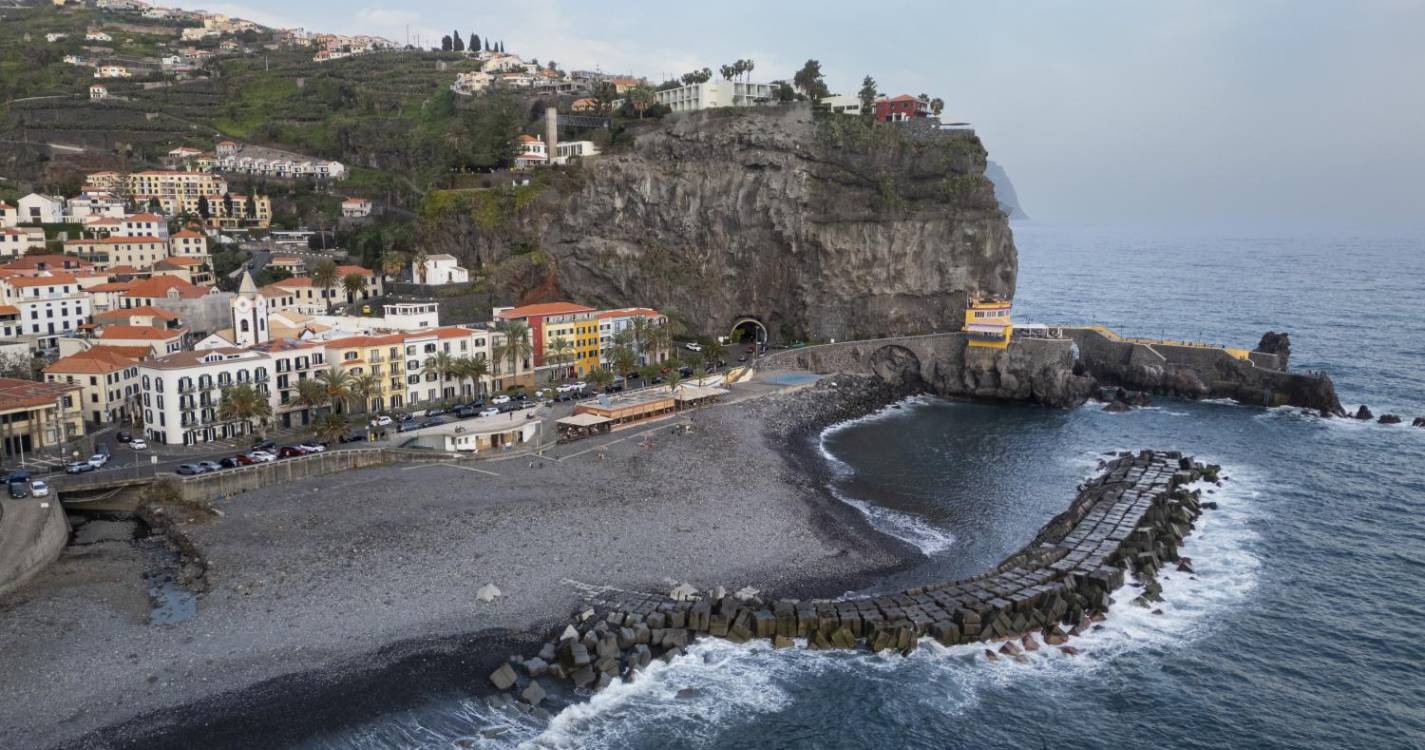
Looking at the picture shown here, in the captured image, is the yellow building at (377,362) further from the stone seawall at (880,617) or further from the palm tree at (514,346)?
the stone seawall at (880,617)

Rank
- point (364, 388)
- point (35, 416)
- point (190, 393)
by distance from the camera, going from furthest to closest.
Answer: point (364, 388) < point (190, 393) < point (35, 416)

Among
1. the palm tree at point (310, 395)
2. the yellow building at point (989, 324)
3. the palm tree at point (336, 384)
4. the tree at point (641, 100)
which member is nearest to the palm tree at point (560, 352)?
the palm tree at point (336, 384)

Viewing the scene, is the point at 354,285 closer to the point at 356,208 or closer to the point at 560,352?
the point at 560,352

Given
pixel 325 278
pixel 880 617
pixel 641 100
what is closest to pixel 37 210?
pixel 325 278

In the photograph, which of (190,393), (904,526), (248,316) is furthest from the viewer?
(248,316)

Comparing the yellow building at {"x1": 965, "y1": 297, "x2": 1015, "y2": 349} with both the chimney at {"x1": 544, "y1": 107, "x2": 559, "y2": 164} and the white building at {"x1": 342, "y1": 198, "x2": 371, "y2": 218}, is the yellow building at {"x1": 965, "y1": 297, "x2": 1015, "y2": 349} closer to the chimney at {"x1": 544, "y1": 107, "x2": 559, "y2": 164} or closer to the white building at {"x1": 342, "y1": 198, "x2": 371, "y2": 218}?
the chimney at {"x1": 544, "y1": 107, "x2": 559, "y2": 164}

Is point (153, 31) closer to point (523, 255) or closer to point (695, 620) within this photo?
point (523, 255)

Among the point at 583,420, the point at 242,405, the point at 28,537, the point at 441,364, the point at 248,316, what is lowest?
the point at 28,537
